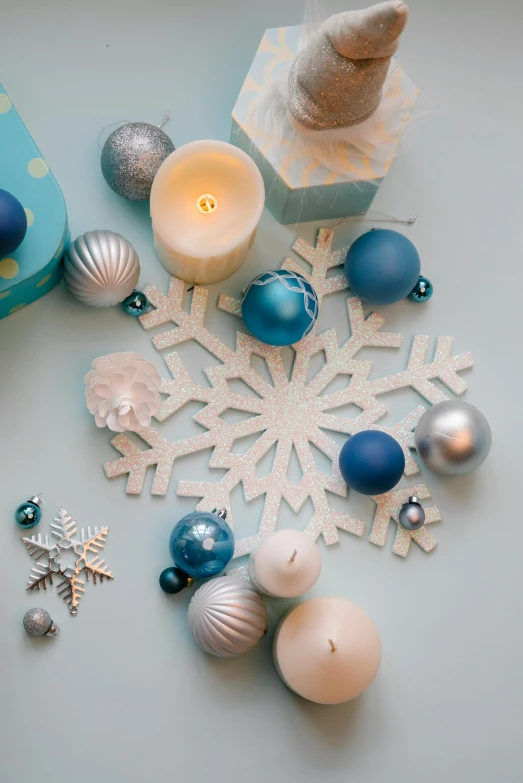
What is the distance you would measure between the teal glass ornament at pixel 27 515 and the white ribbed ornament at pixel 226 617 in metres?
0.24

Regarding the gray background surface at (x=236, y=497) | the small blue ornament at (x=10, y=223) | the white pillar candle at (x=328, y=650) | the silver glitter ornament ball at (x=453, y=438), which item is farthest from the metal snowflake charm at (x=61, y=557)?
the silver glitter ornament ball at (x=453, y=438)

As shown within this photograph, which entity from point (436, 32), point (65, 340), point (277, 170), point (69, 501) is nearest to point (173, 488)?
point (69, 501)

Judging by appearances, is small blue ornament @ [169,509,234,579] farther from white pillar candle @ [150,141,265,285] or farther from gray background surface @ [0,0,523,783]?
white pillar candle @ [150,141,265,285]

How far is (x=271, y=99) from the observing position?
39.6 inches

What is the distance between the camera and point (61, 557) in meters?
0.99

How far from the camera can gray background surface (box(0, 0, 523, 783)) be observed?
38.2 inches

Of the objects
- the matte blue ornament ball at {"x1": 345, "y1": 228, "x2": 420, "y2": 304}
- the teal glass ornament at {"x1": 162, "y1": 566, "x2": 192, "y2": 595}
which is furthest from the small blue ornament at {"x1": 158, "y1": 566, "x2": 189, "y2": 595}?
the matte blue ornament ball at {"x1": 345, "y1": 228, "x2": 420, "y2": 304}

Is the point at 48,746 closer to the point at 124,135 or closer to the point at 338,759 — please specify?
the point at 338,759

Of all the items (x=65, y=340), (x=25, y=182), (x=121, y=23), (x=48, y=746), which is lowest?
(x=48, y=746)

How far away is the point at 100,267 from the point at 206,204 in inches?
6.7

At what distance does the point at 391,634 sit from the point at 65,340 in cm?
63

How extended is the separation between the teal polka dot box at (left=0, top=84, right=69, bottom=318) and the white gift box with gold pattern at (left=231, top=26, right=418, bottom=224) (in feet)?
0.93

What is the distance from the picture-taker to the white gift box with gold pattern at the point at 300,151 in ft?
3.34

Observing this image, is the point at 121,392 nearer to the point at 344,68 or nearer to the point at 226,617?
the point at 226,617
